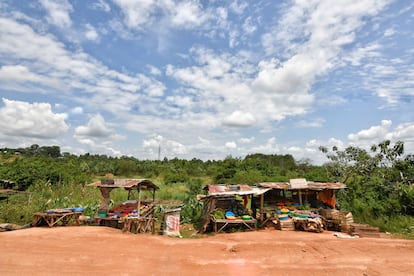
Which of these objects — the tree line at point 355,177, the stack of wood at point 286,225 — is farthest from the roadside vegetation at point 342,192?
the stack of wood at point 286,225

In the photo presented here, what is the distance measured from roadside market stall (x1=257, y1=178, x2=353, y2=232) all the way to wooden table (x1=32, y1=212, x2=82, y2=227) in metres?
9.67

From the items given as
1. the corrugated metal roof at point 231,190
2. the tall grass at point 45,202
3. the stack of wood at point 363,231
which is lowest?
the stack of wood at point 363,231

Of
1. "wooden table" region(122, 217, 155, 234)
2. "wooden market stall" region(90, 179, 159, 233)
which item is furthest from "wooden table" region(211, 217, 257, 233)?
"wooden table" region(122, 217, 155, 234)

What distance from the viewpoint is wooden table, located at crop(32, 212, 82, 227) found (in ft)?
42.0

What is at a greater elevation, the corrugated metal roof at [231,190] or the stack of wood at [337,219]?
the corrugated metal roof at [231,190]

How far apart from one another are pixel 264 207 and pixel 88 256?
31.3ft

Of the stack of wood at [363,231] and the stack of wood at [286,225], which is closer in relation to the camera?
the stack of wood at [363,231]

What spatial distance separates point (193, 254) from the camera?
9336 millimetres

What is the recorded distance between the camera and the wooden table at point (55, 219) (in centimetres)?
1280

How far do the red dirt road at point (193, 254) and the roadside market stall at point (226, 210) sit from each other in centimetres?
151

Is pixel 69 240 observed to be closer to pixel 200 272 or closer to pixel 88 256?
pixel 88 256

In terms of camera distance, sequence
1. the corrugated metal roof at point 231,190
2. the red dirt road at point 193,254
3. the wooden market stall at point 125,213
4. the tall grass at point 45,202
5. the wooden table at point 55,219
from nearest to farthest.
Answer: the red dirt road at point 193,254 → the wooden market stall at point 125,213 → the wooden table at point 55,219 → the corrugated metal roof at point 231,190 → the tall grass at point 45,202

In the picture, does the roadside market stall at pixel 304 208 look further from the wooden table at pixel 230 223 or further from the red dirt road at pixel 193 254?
the red dirt road at pixel 193 254

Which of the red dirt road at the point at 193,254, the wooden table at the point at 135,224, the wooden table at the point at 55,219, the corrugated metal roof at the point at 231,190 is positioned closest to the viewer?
the red dirt road at the point at 193,254
